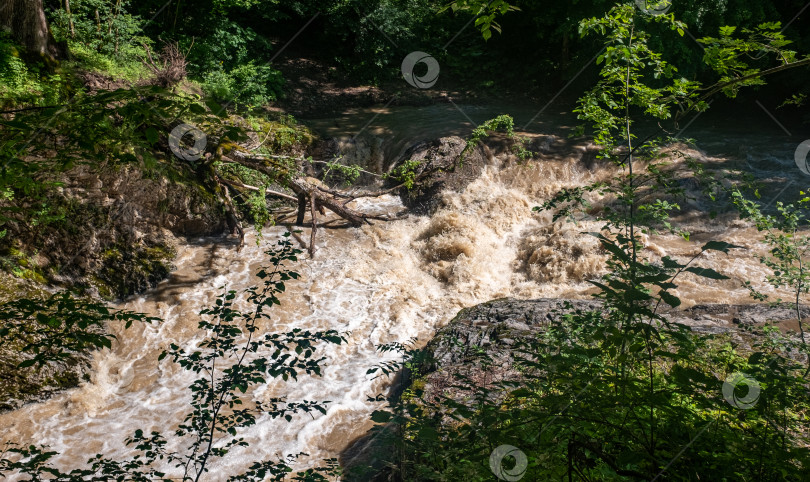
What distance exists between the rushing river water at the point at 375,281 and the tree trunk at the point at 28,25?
3.63 meters

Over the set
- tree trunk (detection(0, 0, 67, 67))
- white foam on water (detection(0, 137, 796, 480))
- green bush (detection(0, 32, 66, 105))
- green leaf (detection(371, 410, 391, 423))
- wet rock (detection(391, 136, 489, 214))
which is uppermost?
tree trunk (detection(0, 0, 67, 67))

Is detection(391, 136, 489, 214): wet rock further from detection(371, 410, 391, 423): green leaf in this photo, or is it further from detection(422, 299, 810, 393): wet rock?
detection(371, 410, 391, 423): green leaf

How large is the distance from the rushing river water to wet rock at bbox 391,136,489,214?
9.2 inches

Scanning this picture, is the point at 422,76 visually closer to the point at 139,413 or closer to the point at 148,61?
the point at 148,61

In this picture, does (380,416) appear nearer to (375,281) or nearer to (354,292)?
(354,292)

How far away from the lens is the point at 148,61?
1004 centimetres

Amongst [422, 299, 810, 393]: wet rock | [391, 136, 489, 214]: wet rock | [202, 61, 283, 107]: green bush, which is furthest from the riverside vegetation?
[391, 136, 489, 214]: wet rock

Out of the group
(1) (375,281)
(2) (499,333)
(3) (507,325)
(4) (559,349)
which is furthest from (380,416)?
(1) (375,281)

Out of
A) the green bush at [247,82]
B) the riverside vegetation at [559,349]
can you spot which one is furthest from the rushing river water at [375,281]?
the green bush at [247,82]

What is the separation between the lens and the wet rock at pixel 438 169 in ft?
33.1

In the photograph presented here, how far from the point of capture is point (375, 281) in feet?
26.2

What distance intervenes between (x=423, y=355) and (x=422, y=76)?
14.2 m

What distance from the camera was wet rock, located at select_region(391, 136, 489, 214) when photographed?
10.1 metres

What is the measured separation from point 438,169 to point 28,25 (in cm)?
693
